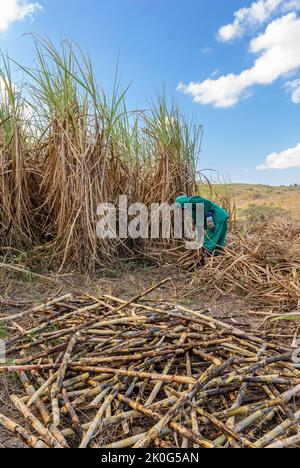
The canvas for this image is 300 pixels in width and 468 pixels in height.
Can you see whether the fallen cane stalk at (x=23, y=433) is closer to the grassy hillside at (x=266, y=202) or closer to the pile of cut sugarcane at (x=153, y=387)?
the pile of cut sugarcane at (x=153, y=387)

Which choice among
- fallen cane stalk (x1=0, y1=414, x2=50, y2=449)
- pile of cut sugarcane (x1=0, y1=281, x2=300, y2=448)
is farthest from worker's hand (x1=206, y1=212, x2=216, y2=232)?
fallen cane stalk (x1=0, y1=414, x2=50, y2=449)

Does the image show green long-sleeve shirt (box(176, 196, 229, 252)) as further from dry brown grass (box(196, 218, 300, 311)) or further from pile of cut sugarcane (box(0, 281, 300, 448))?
pile of cut sugarcane (box(0, 281, 300, 448))

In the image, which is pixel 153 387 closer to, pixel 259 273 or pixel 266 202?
pixel 259 273

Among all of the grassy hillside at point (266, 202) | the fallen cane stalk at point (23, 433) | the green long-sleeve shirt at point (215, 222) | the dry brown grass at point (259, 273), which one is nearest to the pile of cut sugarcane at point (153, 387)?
the fallen cane stalk at point (23, 433)

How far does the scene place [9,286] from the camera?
7.57 ft

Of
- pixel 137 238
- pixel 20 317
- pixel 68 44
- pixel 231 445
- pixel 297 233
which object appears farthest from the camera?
pixel 297 233

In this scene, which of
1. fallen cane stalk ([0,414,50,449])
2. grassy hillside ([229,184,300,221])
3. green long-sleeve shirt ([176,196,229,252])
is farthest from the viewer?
grassy hillside ([229,184,300,221])

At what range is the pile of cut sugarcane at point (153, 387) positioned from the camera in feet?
3.14

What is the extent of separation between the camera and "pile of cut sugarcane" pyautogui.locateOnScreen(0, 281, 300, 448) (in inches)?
37.7

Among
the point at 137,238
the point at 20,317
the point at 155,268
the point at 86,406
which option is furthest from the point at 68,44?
the point at 86,406

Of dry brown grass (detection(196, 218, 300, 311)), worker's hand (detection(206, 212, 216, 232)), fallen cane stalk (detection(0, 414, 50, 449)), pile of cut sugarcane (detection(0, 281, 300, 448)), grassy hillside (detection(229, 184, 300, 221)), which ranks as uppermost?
grassy hillside (detection(229, 184, 300, 221))
